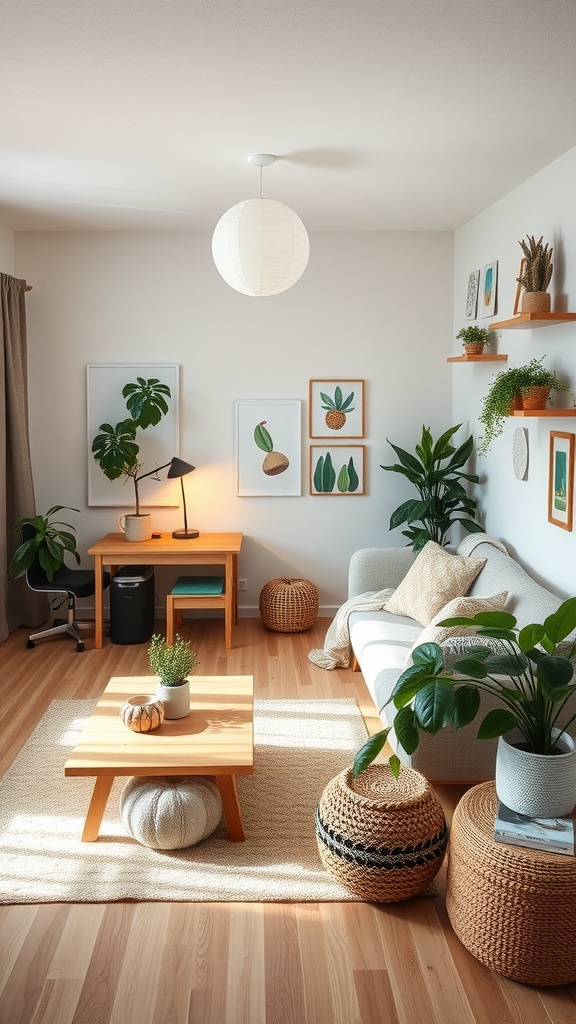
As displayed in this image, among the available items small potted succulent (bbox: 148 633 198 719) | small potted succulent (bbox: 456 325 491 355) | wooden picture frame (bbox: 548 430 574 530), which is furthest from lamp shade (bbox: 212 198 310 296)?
small potted succulent (bbox: 148 633 198 719)

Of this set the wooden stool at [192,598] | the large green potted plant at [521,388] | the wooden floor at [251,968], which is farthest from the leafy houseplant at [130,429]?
the wooden floor at [251,968]

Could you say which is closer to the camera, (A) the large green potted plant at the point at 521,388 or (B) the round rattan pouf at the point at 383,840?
(B) the round rattan pouf at the point at 383,840

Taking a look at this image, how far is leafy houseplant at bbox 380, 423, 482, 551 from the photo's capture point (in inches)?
207

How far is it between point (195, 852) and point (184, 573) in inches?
123

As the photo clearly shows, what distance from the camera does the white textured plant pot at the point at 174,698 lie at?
319 centimetres

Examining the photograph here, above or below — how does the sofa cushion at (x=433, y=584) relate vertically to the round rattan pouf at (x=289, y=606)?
above

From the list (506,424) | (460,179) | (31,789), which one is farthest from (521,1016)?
(460,179)

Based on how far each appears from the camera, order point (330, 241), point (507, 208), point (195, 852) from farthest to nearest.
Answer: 1. point (330, 241)
2. point (507, 208)
3. point (195, 852)

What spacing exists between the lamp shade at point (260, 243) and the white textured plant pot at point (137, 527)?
2.15 meters

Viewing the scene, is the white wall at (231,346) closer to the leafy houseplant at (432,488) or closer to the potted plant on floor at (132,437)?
the potted plant on floor at (132,437)

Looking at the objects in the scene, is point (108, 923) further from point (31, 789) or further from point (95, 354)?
point (95, 354)

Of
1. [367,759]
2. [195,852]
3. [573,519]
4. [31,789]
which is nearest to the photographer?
[367,759]

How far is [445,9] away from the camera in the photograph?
237cm

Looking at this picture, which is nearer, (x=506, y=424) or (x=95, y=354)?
(x=506, y=424)
